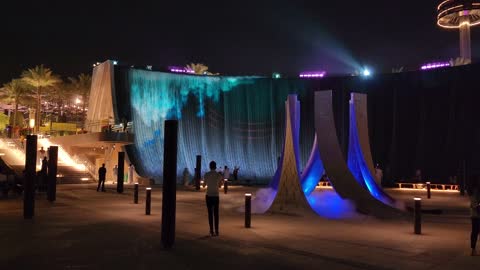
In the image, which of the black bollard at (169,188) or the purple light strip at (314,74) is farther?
the purple light strip at (314,74)

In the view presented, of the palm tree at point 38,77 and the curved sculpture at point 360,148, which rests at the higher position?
the palm tree at point 38,77

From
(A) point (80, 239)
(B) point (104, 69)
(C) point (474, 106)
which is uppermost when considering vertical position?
(B) point (104, 69)

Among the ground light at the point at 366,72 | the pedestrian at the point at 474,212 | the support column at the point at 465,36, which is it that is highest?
the support column at the point at 465,36

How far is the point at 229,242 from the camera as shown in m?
9.26

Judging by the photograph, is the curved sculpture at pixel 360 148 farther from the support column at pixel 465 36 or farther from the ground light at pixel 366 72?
the support column at pixel 465 36

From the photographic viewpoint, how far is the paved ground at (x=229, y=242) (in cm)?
734

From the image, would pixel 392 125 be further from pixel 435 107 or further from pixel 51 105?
pixel 51 105

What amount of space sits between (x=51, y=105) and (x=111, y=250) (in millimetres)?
70436

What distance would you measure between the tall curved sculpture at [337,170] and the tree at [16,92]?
4659 centimetres

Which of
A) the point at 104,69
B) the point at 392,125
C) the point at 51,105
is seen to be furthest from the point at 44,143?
the point at 51,105

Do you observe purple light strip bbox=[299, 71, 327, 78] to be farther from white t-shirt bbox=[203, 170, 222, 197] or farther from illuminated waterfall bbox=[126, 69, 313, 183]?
white t-shirt bbox=[203, 170, 222, 197]

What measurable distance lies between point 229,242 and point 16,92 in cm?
5347

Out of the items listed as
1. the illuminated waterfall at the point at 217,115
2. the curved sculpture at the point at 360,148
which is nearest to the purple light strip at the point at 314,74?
the illuminated waterfall at the point at 217,115

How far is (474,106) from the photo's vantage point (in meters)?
32.7
